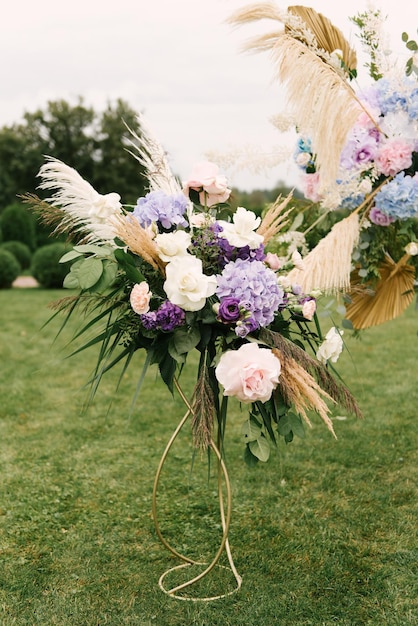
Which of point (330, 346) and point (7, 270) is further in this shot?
point (7, 270)

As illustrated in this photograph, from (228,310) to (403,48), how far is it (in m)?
1.56

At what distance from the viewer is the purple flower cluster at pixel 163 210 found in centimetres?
232

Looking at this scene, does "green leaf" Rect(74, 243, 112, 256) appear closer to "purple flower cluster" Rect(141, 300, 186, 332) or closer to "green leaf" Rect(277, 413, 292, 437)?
"purple flower cluster" Rect(141, 300, 186, 332)

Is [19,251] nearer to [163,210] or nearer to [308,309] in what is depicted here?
[163,210]

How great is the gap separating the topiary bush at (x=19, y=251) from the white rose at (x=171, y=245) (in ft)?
42.4

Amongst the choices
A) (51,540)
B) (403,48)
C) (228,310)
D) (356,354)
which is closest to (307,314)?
(228,310)

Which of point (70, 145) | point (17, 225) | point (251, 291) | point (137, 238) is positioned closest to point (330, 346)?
point (251, 291)

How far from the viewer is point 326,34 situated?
115 inches

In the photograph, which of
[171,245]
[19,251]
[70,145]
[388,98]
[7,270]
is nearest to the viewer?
[171,245]

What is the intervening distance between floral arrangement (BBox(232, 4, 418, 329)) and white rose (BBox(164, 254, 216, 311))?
58 cm

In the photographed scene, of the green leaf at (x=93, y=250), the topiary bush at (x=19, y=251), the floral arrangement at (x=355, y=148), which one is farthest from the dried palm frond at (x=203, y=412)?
the topiary bush at (x=19, y=251)

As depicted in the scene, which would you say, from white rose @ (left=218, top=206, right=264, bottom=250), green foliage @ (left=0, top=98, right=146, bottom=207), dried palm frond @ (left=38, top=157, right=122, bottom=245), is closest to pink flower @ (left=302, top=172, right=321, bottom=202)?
white rose @ (left=218, top=206, right=264, bottom=250)

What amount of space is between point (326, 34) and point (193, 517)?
2298 mm

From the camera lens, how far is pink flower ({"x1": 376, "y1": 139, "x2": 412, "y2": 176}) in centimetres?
293
